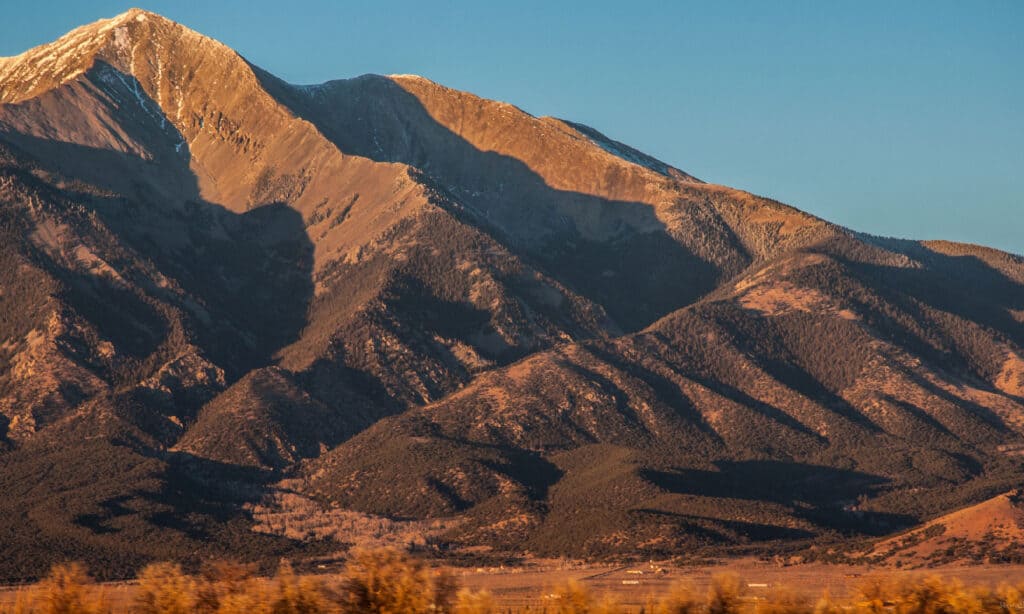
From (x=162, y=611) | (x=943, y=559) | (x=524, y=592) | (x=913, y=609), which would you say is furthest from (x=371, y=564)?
(x=943, y=559)

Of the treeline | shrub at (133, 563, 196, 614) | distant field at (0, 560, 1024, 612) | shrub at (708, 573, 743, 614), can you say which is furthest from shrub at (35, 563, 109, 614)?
distant field at (0, 560, 1024, 612)

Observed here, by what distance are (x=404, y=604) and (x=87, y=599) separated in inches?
721

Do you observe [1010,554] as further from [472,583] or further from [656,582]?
[472,583]

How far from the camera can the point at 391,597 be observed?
287 ft

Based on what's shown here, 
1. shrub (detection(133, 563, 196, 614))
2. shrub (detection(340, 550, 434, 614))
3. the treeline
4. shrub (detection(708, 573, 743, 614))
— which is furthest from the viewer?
shrub (detection(708, 573, 743, 614))

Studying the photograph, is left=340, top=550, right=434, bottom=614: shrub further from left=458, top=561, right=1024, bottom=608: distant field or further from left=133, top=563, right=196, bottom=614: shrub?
left=458, top=561, right=1024, bottom=608: distant field

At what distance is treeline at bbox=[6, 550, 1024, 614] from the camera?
87.3 meters

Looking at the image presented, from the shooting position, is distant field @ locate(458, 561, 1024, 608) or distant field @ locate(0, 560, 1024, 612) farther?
distant field @ locate(458, 561, 1024, 608)

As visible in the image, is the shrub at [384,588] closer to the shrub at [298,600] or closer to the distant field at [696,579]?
the shrub at [298,600]

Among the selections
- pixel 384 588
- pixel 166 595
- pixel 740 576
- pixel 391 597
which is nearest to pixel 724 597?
pixel 391 597

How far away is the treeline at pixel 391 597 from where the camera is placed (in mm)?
87312

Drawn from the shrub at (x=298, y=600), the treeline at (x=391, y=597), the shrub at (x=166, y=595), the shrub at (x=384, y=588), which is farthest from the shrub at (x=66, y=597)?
the shrub at (x=384, y=588)

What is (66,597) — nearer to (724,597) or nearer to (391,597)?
(391,597)

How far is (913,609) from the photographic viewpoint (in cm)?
9106
